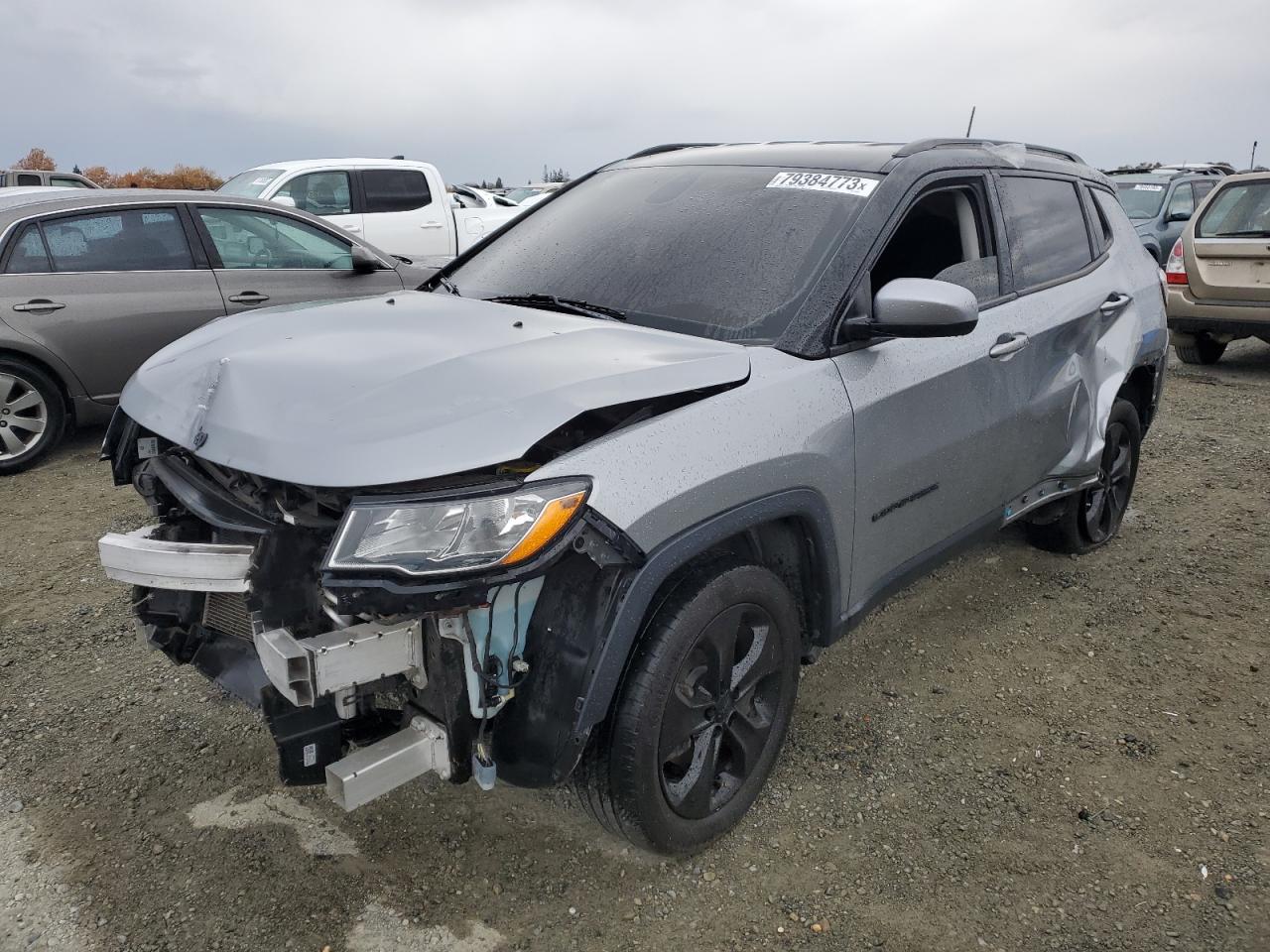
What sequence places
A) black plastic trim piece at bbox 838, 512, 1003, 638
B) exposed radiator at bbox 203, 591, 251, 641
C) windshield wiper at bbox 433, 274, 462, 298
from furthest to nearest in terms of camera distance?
windshield wiper at bbox 433, 274, 462, 298 → black plastic trim piece at bbox 838, 512, 1003, 638 → exposed radiator at bbox 203, 591, 251, 641

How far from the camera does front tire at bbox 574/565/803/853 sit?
2145 mm

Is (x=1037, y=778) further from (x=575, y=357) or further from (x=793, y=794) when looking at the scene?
(x=575, y=357)

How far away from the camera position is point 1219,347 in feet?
29.5

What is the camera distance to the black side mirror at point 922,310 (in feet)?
8.00

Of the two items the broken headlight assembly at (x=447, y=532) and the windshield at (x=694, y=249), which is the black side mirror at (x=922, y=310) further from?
the broken headlight assembly at (x=447, y=532)

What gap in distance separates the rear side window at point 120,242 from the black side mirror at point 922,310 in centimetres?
492

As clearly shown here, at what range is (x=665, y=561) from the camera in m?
2.07

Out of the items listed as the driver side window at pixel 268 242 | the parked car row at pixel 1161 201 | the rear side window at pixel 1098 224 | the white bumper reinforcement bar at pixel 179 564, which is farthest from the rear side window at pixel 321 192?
the parked car row at pixel 1161 201

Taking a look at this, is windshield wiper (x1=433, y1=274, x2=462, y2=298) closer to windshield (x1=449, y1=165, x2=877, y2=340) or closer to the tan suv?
windshield (x1=449, y1=165, x2=877, y2=340)

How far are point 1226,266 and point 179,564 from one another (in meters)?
8.60

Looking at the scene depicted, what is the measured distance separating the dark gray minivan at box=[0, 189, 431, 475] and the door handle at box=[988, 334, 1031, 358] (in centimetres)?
336

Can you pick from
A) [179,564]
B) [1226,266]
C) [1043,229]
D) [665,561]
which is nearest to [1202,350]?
[1226,266]

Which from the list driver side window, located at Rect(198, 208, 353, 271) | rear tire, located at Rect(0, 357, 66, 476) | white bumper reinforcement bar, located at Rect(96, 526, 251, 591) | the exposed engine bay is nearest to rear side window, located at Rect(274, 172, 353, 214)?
driver side window, located at Rect(198, 208, 353, 271)

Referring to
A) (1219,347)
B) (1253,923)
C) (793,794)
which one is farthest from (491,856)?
(1219,347)
